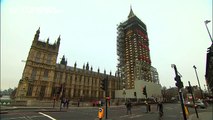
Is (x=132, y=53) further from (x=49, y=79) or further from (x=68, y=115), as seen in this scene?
(x=68, y=115)

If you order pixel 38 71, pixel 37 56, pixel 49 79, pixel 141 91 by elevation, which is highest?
pixel 37 56

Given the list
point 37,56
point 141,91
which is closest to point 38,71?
point 37,56

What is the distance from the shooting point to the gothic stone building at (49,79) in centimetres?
4491

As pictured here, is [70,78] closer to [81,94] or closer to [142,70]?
[81,94]

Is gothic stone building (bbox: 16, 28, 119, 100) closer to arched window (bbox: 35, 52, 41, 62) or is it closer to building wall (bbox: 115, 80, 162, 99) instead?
arched window (bbox: 35, 52, 41, 62)

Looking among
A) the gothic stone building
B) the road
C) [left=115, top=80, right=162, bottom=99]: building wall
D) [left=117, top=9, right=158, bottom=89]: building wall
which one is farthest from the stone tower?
[left=117, top=9, right=158, bottom=89]: building wall

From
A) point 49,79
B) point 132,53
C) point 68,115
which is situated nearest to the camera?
point 68,115

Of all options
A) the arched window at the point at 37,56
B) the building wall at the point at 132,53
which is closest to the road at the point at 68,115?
the arched window at the point at 37,56

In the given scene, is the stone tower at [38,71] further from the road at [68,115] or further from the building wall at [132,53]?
the building wall at [132,53]

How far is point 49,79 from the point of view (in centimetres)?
5041

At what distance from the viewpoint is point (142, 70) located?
235 feet

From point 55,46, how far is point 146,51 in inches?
2199

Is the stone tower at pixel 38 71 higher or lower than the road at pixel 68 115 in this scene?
higher

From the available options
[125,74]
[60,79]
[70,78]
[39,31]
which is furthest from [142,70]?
[39,31]
